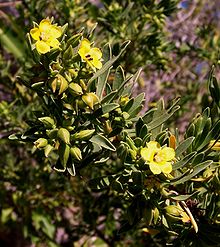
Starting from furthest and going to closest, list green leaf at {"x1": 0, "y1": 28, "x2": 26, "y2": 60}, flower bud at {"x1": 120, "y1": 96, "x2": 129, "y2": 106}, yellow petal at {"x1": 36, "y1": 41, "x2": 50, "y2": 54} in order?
1. green leaf at {"x1": 0, "y1": 28, "x2": 26, "y2": 60}
2. flower bud at {"x1": 120, "y1": 96, "x2": 129, "y2": 106}
3. yellow petal at {"x1": 36, "y1": 41, "x2": 50, "y2": 54}

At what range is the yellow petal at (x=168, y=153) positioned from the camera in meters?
0.83

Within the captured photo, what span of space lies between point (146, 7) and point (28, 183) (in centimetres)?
80

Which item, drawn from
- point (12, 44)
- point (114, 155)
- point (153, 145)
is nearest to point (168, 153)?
point (153, 145)

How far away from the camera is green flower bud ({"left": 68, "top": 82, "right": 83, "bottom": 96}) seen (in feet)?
2.64

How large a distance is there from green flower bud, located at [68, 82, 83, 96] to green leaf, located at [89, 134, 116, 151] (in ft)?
0.30

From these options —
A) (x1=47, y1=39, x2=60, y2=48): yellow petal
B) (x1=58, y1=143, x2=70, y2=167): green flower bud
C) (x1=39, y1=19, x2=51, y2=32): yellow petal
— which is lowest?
(x1=58, y1=143, x2=70, y2=167): green flower bud

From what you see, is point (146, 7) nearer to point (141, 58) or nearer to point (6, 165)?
point (141, 58)

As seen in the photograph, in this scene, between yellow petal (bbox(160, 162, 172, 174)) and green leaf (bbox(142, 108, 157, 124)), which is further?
green leaf (bbox(142, 108, 157, 124))

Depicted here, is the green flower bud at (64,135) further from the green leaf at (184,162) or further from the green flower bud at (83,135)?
the green leaf at (184,162)

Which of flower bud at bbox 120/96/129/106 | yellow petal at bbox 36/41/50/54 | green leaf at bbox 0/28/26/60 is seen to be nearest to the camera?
yellow petal at bbox 36/41/50/54

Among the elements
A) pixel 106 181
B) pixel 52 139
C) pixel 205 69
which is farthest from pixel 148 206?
pixel 205 69

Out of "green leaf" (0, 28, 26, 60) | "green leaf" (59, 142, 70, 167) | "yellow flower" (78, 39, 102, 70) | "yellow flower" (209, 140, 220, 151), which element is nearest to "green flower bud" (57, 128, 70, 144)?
"green leaf" (59, 142, 70, 167)

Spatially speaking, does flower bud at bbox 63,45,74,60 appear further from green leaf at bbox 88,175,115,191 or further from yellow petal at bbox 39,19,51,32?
green leaf at bbox 88,175,115,191

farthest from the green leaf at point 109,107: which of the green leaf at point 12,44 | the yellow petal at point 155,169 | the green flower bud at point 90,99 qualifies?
the green leaf at point 12,44
